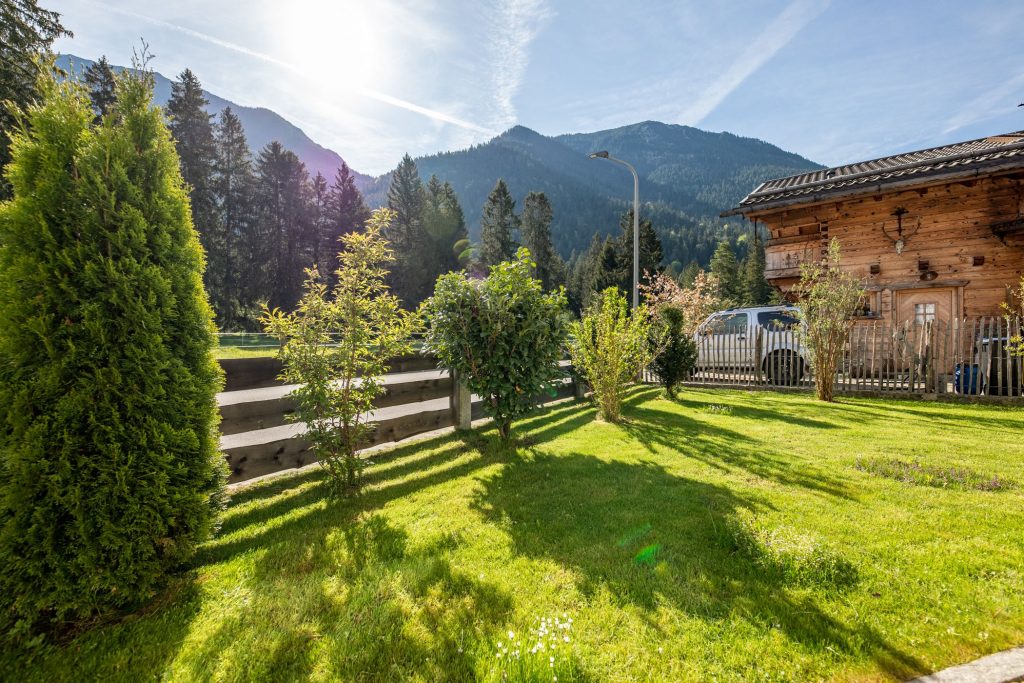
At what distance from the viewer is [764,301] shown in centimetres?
5081

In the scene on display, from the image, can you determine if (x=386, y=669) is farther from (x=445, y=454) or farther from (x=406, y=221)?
(x=406, y=221)

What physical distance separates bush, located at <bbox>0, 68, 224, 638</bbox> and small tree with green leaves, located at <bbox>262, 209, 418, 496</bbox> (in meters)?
1.02

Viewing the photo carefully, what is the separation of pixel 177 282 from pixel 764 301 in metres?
59.0

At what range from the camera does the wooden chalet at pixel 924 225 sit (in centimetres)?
1173

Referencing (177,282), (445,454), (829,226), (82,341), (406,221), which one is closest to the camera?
(82,341)

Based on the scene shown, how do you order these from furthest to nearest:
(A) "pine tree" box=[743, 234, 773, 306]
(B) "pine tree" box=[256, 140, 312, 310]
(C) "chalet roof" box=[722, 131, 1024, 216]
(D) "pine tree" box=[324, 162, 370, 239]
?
(A) "pine tree" box=[743, 234, 773, 306], (D) "pine tree" box=[324, 162, 370, 239], (B) "pine tree" box=[256, 140, 312, 310], (C) "chalet roof" box=[722, 131, 1024, 216]

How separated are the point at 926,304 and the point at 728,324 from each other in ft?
19.9

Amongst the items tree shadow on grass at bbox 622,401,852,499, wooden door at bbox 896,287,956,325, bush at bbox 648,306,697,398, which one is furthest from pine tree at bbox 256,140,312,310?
wooden door at bbox 896,287,956,325

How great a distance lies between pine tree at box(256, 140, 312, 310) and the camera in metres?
41.4

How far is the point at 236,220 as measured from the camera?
40.4 m

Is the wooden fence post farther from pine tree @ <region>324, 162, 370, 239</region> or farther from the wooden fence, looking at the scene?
pine tree @ <region>324, 162, 370, 239</region>

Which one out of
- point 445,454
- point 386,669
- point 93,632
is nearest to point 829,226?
point 445,454

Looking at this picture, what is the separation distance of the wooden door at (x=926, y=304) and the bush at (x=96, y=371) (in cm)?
1711

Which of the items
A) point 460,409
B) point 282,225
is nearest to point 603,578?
point 460,409
